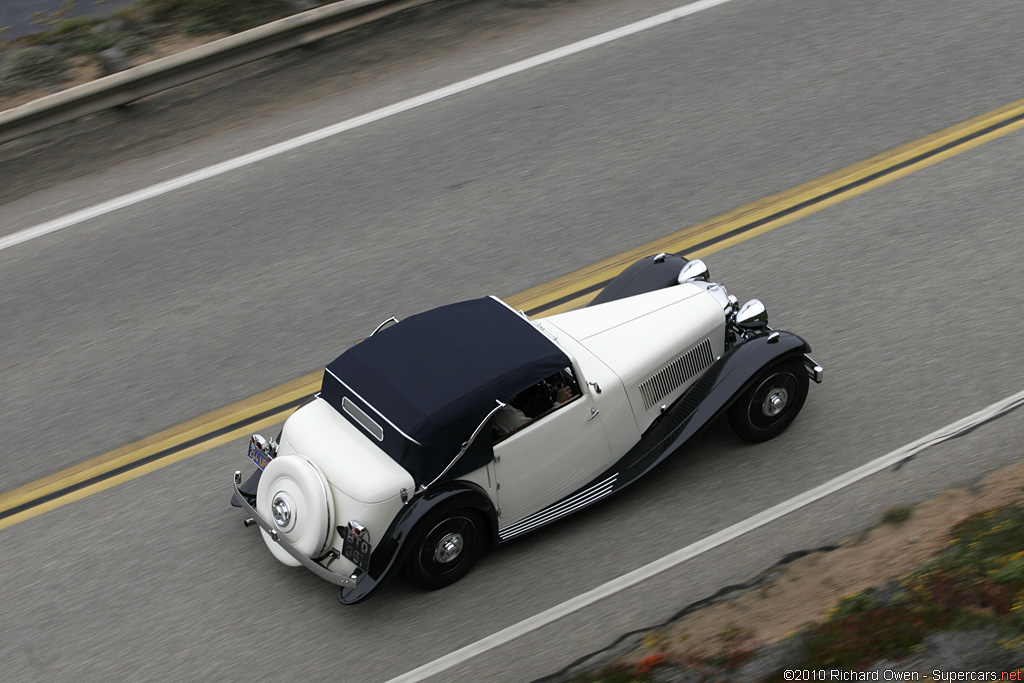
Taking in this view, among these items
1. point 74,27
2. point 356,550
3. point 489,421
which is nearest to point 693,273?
point 489,421

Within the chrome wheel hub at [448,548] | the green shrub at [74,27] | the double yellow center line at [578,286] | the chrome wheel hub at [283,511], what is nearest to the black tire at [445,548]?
the chrome wheel hub at [448,548]

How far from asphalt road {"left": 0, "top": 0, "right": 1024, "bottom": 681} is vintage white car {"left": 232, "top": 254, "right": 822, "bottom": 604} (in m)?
0.37

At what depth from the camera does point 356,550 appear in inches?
253

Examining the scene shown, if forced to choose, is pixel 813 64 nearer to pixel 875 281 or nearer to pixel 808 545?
pixel 875 281

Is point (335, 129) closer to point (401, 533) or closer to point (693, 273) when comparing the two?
point (693, 273)

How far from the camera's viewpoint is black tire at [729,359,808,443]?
7.41 meters

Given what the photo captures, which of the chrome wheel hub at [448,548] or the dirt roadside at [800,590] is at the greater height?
the chrome wheel hub at [448,548]

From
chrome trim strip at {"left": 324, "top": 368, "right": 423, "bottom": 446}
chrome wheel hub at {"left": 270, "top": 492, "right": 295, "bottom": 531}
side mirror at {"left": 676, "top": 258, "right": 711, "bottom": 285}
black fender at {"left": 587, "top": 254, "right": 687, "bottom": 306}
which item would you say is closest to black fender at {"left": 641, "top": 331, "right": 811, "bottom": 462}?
side mirror at {"left": 676, "top": 258, "right": 711, "bottom": 285}

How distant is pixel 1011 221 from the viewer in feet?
31.2

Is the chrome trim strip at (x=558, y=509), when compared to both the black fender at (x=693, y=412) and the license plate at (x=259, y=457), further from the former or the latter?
the license plate at (x=259, y=457)

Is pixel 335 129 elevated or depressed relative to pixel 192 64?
depressed

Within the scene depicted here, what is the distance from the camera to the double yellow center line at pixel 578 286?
7957mm

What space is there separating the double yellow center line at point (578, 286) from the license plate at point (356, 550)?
2097 mm

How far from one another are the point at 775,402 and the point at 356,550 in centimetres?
321
